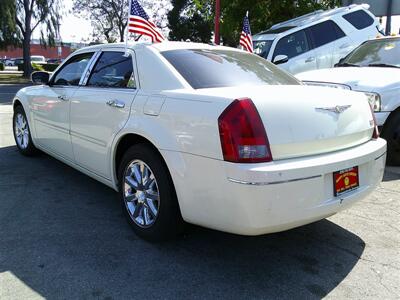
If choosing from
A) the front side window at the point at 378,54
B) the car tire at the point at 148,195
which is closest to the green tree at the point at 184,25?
the front side window at the point at 378,54

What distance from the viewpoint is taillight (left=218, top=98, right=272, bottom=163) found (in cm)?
284

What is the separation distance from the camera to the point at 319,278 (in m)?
3.10

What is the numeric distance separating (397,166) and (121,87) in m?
4.09

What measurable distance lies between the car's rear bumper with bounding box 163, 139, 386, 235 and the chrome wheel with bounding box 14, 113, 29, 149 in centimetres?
372

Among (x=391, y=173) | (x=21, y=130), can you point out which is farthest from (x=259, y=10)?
(x=21, y=130)

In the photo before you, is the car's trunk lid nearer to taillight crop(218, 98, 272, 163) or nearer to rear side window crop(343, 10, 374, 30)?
taillight crop(218, 98, 272, 163)

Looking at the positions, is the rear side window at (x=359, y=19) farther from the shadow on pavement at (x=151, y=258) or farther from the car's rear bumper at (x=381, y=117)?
the shadow on pavement at (x=151, y=258)

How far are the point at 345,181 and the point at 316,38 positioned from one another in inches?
308

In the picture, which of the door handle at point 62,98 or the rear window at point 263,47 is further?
the rear window at point 263,47

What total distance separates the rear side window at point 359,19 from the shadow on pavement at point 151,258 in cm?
828

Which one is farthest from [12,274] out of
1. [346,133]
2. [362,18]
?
[362,18]

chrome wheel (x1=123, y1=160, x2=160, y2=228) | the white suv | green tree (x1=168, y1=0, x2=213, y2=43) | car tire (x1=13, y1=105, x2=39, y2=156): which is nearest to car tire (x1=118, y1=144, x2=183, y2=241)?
chrome wheel (x1=123, y1=160, x2=160, y2=228)

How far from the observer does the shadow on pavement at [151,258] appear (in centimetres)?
294

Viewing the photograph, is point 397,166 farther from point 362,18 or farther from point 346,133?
point 362,18
